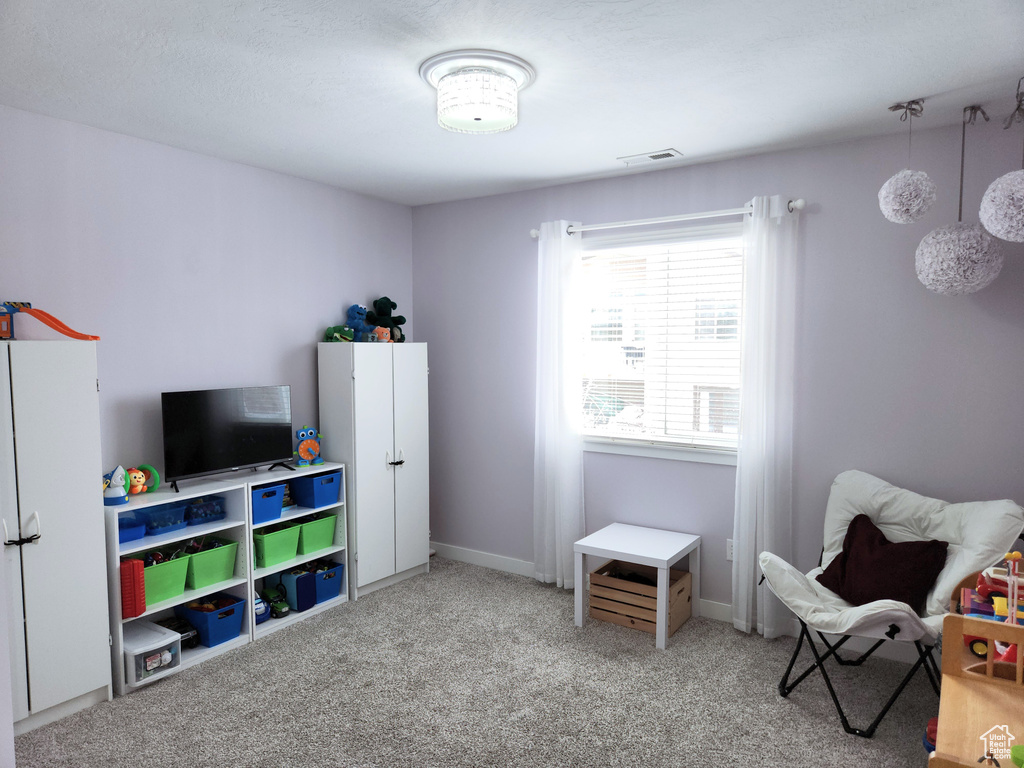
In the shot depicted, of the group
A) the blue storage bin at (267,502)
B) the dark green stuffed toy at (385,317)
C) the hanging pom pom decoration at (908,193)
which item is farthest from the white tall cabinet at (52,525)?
the hanging pom pom decoration at (908,193)

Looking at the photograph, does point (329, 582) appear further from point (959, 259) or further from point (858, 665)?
point (959, 259)

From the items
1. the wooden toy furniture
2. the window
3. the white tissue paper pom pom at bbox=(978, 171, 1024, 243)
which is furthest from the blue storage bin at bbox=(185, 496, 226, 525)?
the white tissue paper pom pom at bbox=(978, 171, 1024, 243)

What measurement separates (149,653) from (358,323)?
6.89ft

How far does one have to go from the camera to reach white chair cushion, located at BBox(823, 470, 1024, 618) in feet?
8.33

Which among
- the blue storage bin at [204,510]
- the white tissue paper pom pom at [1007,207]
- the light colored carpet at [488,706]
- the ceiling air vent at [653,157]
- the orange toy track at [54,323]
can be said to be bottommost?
the light colored carpet at [488,706]

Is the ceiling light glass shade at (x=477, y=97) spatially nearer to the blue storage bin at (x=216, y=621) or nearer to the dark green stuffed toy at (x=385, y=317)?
the dark green stuffed toy at (x=385, y=317)

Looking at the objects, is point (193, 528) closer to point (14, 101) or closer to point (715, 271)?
point (14, 101)

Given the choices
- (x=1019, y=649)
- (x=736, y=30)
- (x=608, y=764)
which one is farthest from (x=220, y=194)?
(x=1019, y=649)

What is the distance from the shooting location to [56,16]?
78.7 inches

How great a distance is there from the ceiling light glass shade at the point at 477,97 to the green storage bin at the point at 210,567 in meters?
2.36

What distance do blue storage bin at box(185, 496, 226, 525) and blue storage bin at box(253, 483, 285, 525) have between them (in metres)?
0.17

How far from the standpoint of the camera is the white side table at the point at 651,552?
331 centimetres

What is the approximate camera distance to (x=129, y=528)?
118 inches

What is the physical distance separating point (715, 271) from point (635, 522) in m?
1.53
